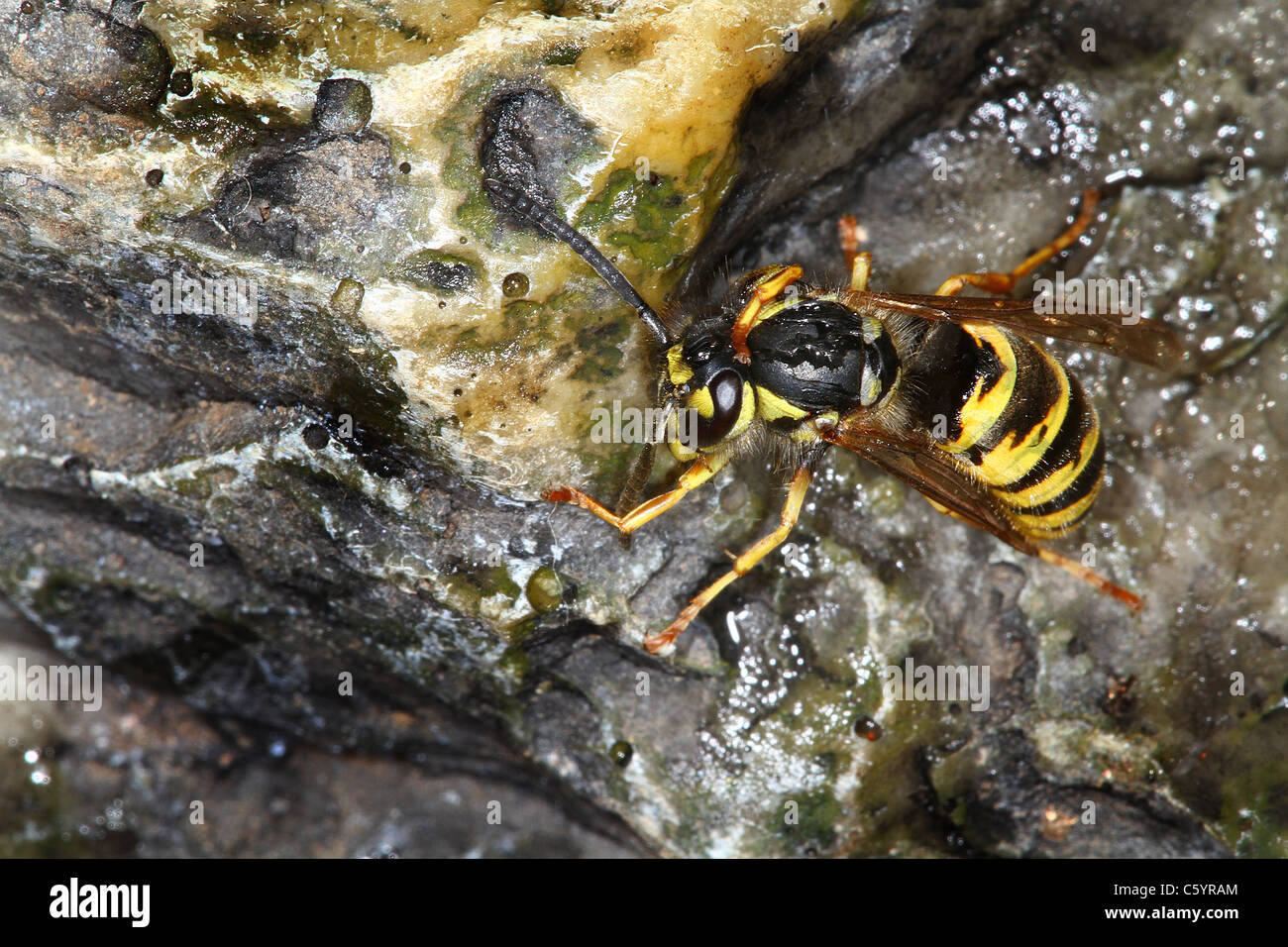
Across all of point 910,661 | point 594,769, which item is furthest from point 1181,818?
point 594,769

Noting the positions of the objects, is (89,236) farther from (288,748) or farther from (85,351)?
(288,748)

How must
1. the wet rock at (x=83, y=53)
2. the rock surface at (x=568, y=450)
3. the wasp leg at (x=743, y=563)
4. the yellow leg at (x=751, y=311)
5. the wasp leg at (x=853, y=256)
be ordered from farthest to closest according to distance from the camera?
the wasp leg at (x=853, y=256), the wasp leg at (x=743, y=563), the yellow leg at (x=751, y=311), the rock surface at (x=568, y=450), the wet rock at (x=83, y=53)

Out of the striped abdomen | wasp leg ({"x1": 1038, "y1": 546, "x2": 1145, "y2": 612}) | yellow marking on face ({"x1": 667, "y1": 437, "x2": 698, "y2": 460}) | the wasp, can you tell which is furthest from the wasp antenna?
wasp leg ({"x1": 1038, "y1": 546, "x2": 1145, "y2": 612})

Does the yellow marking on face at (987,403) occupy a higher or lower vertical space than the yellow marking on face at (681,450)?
higher

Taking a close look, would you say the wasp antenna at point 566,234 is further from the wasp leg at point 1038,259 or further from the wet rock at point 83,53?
the wasp leg at point 1038,259

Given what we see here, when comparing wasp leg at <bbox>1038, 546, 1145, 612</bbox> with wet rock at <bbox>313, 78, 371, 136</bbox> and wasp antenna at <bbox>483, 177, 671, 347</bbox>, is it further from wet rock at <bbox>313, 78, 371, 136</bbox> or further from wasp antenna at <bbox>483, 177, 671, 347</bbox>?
wet rock at <bbox>313, 78, 371, 136</bbox>

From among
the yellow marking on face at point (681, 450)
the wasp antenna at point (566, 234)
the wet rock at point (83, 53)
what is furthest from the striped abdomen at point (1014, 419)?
the wet rock at point (83, 53)
